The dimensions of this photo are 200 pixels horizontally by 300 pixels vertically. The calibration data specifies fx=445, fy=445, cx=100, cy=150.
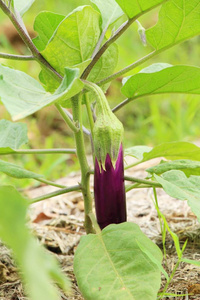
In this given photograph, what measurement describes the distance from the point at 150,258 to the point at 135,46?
2782 millimetres

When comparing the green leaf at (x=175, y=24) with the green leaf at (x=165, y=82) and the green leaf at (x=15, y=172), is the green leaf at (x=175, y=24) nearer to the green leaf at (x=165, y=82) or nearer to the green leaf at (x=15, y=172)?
the green leaf at (x=165, y=82)

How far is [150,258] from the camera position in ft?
2.15

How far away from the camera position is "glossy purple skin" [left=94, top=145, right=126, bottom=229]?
0.77m

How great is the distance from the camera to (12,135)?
1037mm

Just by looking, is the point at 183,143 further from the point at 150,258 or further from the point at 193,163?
the point at 150,258

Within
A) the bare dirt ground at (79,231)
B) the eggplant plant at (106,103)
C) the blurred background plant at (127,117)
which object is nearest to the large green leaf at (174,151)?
the eggplant plant at (106,103)

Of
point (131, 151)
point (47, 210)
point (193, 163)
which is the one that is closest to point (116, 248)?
point (193, 163)

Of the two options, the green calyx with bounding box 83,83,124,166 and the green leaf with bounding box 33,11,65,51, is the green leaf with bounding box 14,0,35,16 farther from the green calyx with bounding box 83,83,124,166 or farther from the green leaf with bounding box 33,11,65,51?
the green calyx with bounding box 83,83,124,166

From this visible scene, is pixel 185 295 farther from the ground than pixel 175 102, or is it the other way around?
pixel 185 295

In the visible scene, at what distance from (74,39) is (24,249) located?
1.66 ft

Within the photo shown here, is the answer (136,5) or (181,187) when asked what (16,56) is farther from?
(181,187)

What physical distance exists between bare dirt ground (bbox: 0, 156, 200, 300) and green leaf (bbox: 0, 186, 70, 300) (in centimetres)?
35

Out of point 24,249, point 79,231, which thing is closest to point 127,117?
point 79,231

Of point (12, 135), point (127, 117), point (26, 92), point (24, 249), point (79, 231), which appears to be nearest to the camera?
point (24, 249)
